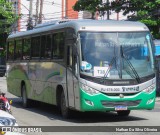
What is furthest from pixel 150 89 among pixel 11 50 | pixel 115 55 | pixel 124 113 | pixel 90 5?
pixel 90 5

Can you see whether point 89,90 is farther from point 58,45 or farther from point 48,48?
point 48,48

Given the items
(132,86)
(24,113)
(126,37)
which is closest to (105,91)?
(132,86)

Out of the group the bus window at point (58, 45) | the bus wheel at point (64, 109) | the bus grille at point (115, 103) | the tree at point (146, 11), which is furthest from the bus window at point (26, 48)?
the tree at point (146, 11)

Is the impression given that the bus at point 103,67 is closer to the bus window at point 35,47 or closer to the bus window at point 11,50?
the bus window at point 35,47

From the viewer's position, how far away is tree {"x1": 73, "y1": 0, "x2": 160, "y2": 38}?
1130 inches

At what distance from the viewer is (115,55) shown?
14422mm

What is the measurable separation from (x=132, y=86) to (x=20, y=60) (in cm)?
796

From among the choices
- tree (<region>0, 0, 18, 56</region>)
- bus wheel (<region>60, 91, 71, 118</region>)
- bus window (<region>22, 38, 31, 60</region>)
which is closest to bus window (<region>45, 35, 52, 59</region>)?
bus wheel (<region>60, 91, 71, 118</region>)

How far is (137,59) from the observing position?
14.6 meters

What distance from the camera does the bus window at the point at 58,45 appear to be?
1578 cm

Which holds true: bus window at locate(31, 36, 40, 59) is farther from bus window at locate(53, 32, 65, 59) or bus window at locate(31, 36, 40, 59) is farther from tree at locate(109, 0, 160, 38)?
tree at locate(109, 0, 160, 38)

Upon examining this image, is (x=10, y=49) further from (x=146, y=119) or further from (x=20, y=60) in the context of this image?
(x=146, y=119)

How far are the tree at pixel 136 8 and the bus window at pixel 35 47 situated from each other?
10779mm

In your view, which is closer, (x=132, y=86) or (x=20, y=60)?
(x=132, y=86)
